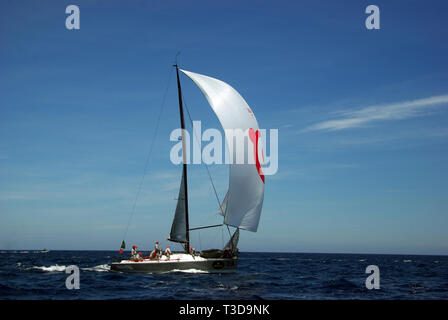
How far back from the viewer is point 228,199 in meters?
33.1

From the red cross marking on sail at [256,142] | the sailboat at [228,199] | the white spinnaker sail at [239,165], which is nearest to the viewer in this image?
the sailboat at [228,199]

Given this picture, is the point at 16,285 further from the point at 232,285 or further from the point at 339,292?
the point at 339,292

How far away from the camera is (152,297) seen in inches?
854

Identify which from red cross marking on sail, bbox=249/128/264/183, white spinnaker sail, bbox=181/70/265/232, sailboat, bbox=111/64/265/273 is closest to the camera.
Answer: sailboat, bbox=111/64/265/273

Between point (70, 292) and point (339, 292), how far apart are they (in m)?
15.7

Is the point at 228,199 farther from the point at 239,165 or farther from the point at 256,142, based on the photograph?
the point at 256,142

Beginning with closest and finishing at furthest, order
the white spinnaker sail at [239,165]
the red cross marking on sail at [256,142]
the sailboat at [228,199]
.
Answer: the sailboat at [228,199] → the white spinnaker sail at [239,165] → the red cross marking on sail at [256,142]

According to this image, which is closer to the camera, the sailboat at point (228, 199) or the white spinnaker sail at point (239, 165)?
the sailboat at point (228, 199)

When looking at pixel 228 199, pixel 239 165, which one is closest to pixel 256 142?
pixel 239 165

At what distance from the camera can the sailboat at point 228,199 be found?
32.3 m

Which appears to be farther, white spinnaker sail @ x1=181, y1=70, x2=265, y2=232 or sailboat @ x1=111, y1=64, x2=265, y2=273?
white spinnaker sail @ x1=181, y1=70, x2=265, y2=232

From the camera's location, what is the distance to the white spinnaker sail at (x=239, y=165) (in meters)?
33.1

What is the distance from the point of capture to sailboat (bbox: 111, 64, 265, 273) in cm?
3228
